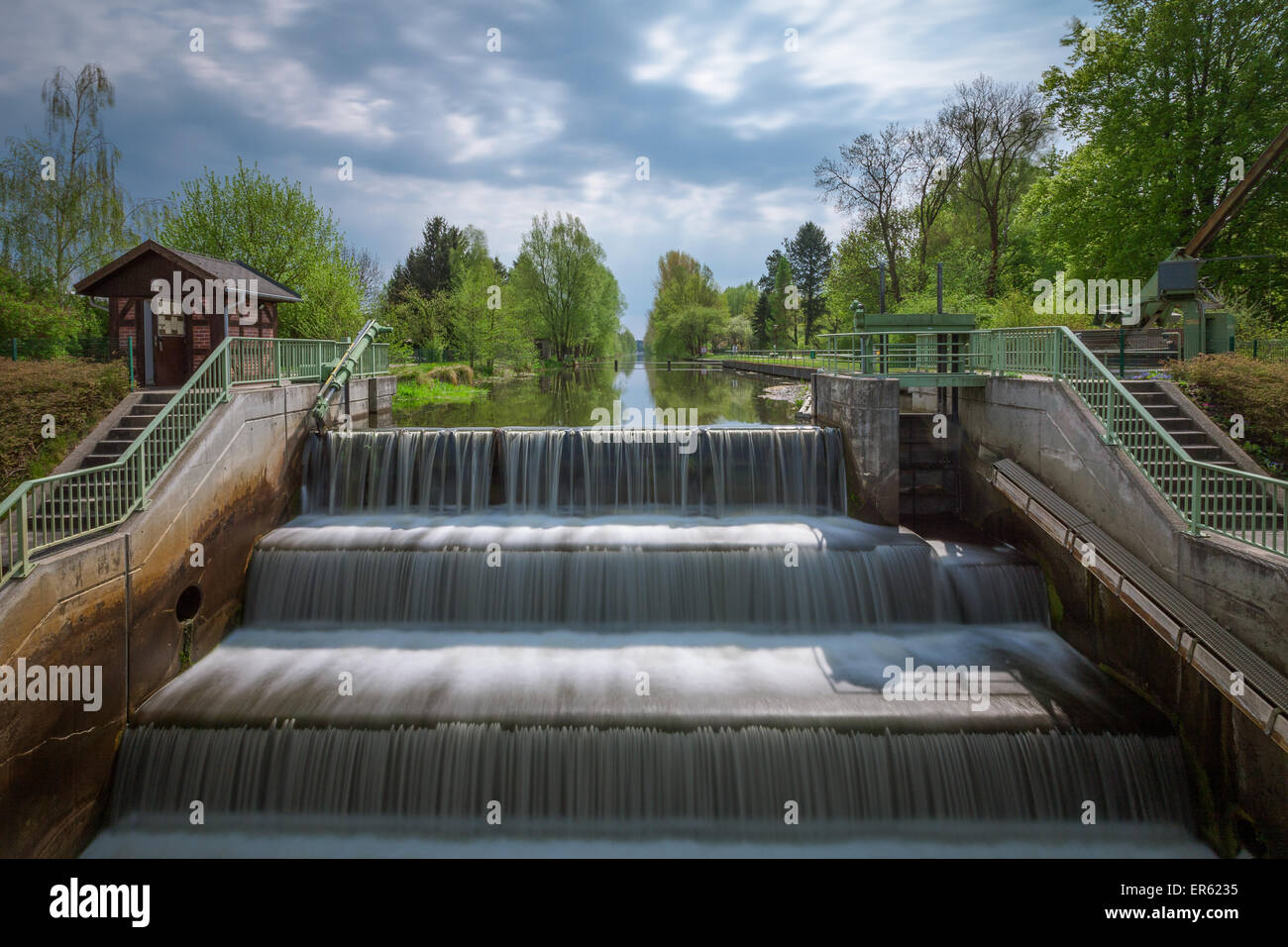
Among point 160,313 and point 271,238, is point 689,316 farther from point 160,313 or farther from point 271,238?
point 160,313

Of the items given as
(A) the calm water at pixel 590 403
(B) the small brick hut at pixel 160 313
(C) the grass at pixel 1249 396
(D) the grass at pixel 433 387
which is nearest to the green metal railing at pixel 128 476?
(B) the small brick hut at pixel 160 313

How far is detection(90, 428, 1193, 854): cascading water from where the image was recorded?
30.6 ft

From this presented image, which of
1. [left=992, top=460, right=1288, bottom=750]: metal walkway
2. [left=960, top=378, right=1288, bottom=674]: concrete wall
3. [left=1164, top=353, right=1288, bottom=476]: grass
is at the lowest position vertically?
[left=992, top=460, right=1288, bottom=750]: metal walkway

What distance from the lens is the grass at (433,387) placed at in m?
36.4

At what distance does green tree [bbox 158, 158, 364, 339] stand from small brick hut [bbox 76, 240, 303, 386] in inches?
543

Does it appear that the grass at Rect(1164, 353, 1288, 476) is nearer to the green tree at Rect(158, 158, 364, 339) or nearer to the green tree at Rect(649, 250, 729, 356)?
the green tree at Rect(158, 158, 364, 339)

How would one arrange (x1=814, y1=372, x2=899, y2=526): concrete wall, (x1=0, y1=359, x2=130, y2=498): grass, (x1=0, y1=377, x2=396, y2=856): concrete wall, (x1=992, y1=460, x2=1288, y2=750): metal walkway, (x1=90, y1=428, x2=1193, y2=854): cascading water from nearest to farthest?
(x1=992, y1=460, x2=1288, y2=750): metal walkway → (x1=0, y1=377, x2=396, y2=856): concrete wall → (x1=90, y1=428, x2=1193, y2=854): cascading water → (x1=0, y1=359, x2=130, y2=498): grass → (x1=814, y1=372, x2=899, y2=526): concrete wall

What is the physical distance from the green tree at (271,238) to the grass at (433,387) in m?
→ 4.06

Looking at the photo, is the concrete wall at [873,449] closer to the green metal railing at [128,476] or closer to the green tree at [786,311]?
the green metal railing at [128,476]

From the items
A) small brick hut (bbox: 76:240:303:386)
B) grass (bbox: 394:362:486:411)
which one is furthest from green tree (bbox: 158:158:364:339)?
small brick hut (bbox: 76:240:303:386)

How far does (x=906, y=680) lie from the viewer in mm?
10906

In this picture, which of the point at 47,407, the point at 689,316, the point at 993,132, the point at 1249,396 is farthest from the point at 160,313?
the point at 689,316

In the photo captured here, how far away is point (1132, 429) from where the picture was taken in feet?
39.4

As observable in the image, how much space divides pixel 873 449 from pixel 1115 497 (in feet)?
17.8
